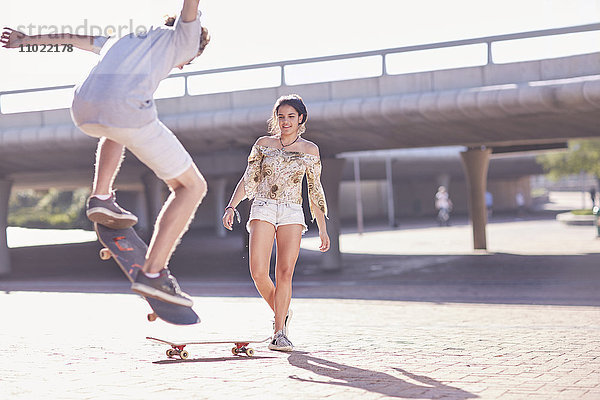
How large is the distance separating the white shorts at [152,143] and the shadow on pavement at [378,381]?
2906 millimetres

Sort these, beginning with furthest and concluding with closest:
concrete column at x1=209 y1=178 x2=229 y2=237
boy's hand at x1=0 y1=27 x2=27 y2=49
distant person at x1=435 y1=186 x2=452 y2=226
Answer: concrete column at x1=209 y1=178 x2=229 y2=237
distant person at x1=435 y1=186 x2=452 y2=226
boy's hand at x1=0 y1=27 x2=27 y2=49

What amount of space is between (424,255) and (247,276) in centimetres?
768

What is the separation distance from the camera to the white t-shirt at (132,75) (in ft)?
11.8

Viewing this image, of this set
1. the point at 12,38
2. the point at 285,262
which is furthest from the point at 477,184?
the point at 12,38

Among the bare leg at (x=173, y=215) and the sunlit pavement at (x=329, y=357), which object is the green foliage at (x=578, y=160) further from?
the bare leg at (x=173, y=215)

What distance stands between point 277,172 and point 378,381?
7.29 feet

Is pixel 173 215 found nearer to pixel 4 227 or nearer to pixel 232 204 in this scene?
pixel 232 204

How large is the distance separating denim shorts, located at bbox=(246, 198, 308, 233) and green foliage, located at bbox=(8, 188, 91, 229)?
6246 cm

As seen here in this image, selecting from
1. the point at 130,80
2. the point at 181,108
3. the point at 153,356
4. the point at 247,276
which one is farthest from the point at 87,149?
the point at 130,80

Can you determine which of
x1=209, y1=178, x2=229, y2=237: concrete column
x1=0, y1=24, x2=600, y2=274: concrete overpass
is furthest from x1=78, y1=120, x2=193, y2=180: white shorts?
x1=209, y1=178, x2=229, y2=237: concrete column

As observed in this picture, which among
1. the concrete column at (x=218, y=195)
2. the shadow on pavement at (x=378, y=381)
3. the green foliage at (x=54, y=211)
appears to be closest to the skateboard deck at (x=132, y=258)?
the shadow on pavement at (x=378, y=381)

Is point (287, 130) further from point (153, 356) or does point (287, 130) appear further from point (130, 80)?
point (130, 80)

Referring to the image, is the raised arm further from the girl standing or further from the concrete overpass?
the concrete overpass

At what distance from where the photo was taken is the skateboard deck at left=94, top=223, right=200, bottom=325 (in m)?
3.79
